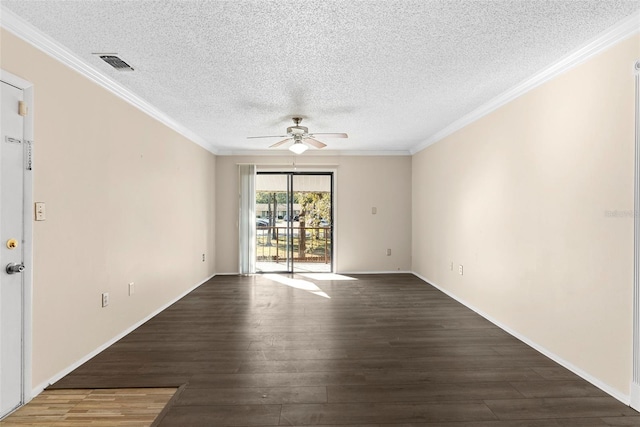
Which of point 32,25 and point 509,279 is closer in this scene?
point 32,25

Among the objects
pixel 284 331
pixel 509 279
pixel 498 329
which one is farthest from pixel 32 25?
pixel 498 329

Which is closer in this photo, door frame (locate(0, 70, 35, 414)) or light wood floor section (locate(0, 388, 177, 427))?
light wood floor section (locate(0, 388, 177, 427))

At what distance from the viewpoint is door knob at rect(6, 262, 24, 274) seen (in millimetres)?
2107

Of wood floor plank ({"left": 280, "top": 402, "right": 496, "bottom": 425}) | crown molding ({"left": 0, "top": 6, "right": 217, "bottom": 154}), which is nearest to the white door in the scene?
crown molding ({"left": 0, "top": 6, "right": 217, "bottom": 154})

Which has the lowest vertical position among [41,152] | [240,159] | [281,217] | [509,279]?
[509,279]

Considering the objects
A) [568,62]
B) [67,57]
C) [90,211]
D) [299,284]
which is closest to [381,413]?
[90,211]

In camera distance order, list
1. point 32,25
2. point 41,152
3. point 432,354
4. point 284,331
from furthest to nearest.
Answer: point 284,331
point 432,354
point 41,152
point 32,25

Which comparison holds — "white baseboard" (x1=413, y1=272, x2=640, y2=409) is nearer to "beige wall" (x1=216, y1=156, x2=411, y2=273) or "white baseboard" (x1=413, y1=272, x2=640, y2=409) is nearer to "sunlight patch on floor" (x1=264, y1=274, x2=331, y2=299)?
"sunlight patch on floor" (x1=264, y1=274, x2=331, y2=299)

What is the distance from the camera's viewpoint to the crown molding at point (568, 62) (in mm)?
2204

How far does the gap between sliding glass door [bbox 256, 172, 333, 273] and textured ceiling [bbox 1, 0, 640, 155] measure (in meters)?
2.90

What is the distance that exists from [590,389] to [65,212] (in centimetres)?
410

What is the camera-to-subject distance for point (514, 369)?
8.85 feet

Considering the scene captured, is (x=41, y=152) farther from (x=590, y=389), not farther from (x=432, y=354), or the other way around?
(x=590, y=389)

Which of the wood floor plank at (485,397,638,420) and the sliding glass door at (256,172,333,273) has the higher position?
the sliding glass door at (256,172,333,273)
